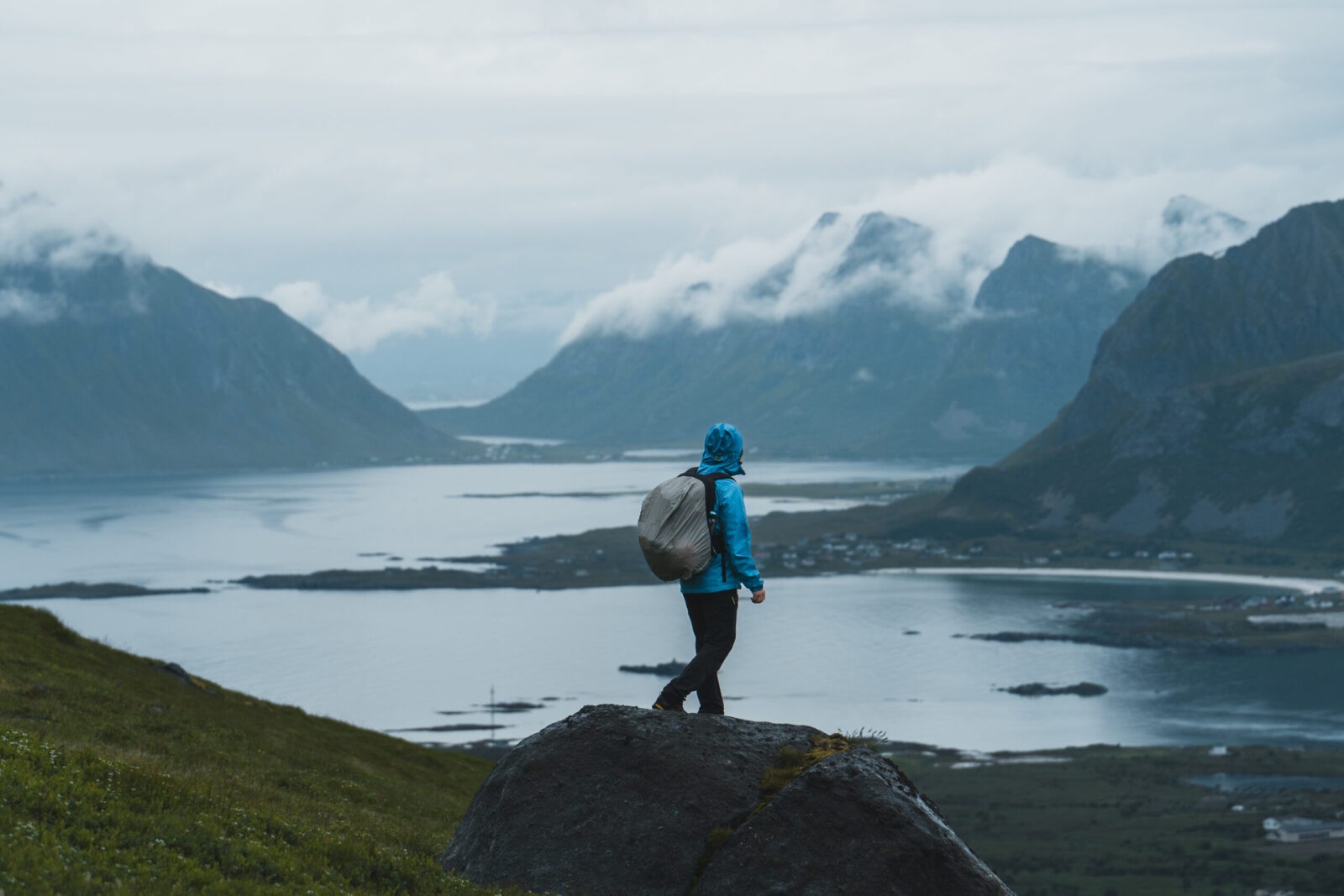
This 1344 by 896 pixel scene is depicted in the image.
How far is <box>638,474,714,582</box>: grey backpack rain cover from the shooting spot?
17422 mm

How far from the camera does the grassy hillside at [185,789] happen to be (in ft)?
43.9

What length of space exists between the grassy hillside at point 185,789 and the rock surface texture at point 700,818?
1187mm

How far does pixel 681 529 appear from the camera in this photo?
17.5 meters

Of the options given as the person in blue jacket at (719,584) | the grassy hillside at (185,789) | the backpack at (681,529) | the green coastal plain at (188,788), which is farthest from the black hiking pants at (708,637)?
the grassy hillside at (185,789)

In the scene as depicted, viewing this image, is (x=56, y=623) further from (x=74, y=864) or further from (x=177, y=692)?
(x=74, y=864)

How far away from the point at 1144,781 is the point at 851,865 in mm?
129718

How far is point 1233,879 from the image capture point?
107 m

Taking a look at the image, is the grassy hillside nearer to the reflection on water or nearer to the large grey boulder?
the large grey boulder

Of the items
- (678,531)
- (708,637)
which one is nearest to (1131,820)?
(708,637)

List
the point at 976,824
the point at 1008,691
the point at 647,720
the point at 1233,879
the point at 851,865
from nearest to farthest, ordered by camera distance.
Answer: the point at 851,865
the point at 647,720
the point at 1233,879
the point at 976,824
the point at 1008,691

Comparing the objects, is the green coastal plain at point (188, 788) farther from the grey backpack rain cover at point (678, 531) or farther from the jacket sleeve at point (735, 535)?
the jacket sleeve at point (735, 535)

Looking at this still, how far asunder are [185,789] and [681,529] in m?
6.78

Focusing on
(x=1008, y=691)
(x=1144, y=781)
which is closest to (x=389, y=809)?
(x=1144, y=781)

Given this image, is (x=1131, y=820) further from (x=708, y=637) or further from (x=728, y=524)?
(x=728, y=524)
